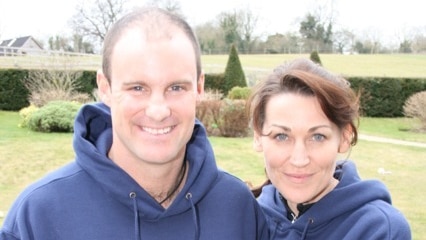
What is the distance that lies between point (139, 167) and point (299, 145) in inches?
30.1

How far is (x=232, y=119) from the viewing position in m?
16.0

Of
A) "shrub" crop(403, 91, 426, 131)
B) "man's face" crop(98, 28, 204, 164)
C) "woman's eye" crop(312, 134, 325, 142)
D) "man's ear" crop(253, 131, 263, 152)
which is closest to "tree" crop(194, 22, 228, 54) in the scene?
"shrub" crop(403, 91, 426, 131)

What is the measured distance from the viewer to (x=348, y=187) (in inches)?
95.3

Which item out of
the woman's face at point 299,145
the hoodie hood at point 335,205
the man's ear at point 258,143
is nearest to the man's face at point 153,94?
the woman's face at point 299,145

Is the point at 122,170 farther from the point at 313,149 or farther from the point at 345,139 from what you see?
the point at 345,139

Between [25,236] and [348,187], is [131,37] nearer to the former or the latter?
[25,236]

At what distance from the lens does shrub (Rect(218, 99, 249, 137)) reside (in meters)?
15.7

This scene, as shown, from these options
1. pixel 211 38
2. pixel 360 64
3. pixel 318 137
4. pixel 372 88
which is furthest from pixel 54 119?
pixel 211 38

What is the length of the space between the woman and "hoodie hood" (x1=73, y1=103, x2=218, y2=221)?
36 cm

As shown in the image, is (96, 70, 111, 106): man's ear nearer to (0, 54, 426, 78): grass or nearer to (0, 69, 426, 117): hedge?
(0, 69, 426, 117): hedge

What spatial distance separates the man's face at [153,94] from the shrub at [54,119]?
50.7ft

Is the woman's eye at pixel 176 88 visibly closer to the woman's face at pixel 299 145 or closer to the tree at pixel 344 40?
the woman's face at pixel 299 145

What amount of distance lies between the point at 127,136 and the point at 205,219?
0.51 metres

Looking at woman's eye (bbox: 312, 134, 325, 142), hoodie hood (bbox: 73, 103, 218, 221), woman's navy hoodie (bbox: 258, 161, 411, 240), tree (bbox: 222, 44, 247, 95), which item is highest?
woman's eye (bbox: 312, 134, 325, 142)
